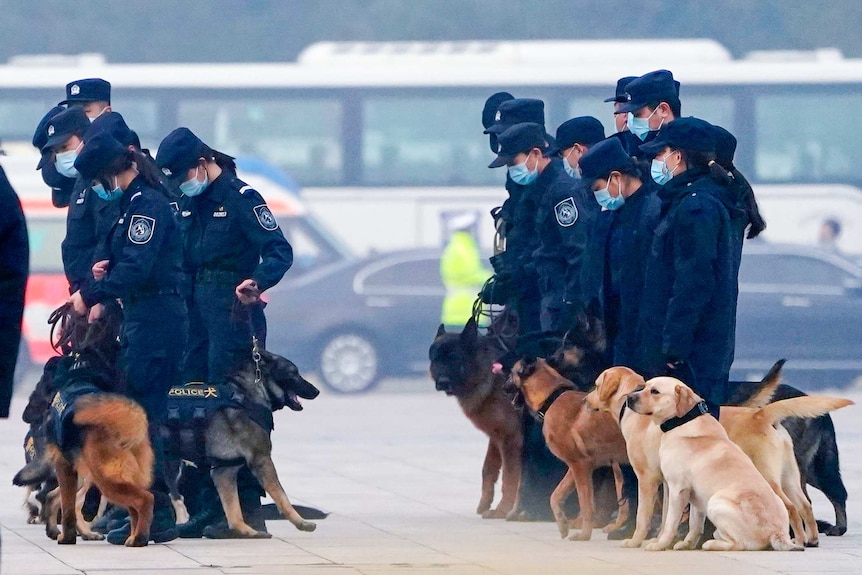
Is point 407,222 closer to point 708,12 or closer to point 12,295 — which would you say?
point 708,12

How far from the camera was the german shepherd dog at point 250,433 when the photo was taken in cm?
788

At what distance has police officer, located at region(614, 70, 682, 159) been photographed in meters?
8.44

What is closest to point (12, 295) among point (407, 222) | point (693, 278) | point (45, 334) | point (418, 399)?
point (693, 278)

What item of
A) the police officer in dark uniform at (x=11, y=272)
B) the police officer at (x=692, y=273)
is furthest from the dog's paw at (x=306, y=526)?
the police officer in dark uniform at (x=11, y=272)

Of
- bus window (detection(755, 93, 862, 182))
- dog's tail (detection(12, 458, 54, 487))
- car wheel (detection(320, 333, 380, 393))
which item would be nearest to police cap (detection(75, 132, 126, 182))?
dog's tail (detection(12, 458, 54, 487))

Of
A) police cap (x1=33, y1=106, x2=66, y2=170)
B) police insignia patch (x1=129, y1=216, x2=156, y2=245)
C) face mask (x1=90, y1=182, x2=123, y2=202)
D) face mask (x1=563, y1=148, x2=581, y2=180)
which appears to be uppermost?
police cap (x1=33, y1=106, x2=66, y2=170)

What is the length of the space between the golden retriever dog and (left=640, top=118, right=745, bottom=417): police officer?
0.19 m

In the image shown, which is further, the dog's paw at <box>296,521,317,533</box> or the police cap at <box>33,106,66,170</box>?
the police cap at <box>33,106,66,170</box>

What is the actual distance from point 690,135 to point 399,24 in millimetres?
32367

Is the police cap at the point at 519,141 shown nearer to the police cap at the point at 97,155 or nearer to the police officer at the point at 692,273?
the police officer at the point at 692,273

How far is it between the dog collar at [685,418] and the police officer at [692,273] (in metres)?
0.25

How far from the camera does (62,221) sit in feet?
72.8

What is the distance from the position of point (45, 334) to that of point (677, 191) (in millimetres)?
15622

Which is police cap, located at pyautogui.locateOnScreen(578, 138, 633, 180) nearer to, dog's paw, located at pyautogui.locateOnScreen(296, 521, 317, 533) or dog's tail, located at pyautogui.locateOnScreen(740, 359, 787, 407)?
dog's tail, located at pyautogui.locateOnScreen(740, 359, 787, 407)
